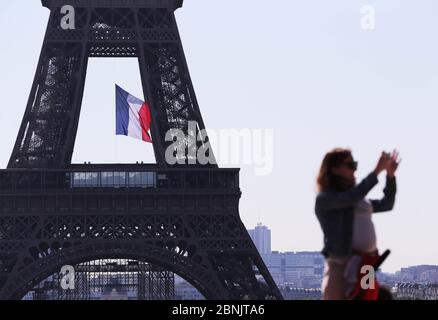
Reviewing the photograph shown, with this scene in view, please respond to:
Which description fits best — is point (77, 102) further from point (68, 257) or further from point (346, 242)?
point (346, 242)

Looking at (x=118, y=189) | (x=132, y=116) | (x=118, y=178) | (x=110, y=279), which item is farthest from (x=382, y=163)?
(x=110, y=279)

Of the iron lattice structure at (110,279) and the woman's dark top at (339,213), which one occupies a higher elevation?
the iron lattice structure at (110,279)

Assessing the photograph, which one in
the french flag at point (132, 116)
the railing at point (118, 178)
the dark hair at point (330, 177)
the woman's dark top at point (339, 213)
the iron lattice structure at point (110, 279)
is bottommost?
the woman's dark top at point (339, 213)

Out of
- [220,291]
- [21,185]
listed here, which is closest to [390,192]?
[220,291]

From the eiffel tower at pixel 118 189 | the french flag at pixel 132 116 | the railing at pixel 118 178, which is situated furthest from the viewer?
the french flag at pixel 132 116

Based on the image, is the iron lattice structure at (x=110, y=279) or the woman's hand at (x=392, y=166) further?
the iron lattice structure at (x=110, y=279)

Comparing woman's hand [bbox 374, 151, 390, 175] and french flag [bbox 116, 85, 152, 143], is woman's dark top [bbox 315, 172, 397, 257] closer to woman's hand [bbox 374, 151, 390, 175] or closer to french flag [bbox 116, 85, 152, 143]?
woman's hand [bbox 374, 151, 390, 175]

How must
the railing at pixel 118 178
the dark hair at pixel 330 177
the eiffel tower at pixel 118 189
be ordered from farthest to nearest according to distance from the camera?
the railing at pixel 118 178, the eiffel tower at pixel 118 189, the dark hair at pixel 330 177

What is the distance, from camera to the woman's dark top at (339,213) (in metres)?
12.2

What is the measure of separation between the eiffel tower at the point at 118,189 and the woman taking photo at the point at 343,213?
2278 inches

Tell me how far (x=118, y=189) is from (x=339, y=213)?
6254 centimetres

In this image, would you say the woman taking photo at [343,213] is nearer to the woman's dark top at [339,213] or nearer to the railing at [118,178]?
the woman's dark top at [339,213]

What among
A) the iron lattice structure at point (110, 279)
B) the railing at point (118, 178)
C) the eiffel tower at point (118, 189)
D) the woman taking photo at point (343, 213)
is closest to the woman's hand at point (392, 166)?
the woman taking photo at point (343, 213)

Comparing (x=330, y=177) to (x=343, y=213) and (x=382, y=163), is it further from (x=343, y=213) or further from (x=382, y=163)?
(x=382, y=163)
